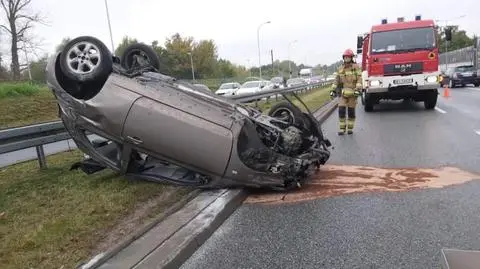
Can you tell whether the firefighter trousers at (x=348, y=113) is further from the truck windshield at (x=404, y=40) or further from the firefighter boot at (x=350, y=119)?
the truck windshield at (x=404, y=40)

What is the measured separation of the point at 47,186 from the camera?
20.1ft

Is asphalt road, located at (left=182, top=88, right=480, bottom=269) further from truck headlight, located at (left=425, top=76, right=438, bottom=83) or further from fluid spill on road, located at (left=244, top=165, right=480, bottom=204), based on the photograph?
truck headlight, located at (left=425, top=76, right=438, bottom=83)

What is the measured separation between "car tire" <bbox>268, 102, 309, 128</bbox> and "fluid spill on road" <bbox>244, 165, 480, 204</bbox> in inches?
29.5

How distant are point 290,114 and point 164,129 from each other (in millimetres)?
2213

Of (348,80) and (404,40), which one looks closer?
(348,80)

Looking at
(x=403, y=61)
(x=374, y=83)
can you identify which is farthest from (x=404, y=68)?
(x=374, y=83)

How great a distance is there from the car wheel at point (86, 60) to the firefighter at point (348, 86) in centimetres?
631

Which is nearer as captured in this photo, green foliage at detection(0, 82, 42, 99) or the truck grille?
the truck grille

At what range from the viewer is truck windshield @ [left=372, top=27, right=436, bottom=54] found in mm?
14973

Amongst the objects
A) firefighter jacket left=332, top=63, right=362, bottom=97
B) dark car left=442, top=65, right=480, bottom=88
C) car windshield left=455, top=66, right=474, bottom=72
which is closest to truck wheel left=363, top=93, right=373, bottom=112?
firefighter jacket left=332, top=63, right=362, bottom=97

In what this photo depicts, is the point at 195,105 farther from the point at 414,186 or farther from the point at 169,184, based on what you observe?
the point at 414,186

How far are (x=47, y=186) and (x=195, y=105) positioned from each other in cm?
217

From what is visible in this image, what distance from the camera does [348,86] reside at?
10.9 metres

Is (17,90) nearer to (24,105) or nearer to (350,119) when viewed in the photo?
(24,105)
